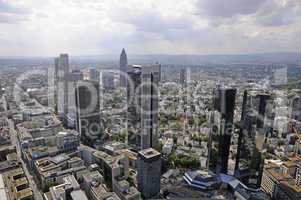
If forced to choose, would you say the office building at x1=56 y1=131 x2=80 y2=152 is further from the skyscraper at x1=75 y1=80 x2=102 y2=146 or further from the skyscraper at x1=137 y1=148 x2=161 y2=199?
the skyscraper at x1=137 y1=148 x2=161 y2=199

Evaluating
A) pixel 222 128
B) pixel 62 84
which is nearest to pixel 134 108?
pixel 222 128

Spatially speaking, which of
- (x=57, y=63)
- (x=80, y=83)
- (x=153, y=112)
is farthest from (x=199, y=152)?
(x=57, y=63)

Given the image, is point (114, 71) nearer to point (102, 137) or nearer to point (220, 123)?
point (102, 137)

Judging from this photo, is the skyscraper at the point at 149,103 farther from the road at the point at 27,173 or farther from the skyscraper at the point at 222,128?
the road at the point at 27,173

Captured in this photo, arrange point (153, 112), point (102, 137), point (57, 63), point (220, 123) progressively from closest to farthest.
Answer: point (220, 123) → point (153, 112) → point (102, 137) → point (57, 63)

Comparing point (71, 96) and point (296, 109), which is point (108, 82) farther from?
point (296, 109)

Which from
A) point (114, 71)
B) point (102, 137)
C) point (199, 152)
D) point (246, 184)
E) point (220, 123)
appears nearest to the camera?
point (246, 184)

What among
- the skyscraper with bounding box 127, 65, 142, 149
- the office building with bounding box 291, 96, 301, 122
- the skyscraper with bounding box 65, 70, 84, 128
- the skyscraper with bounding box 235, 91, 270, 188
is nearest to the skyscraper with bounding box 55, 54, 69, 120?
the skyscraper with bounding box 65, 70, 84, 128
